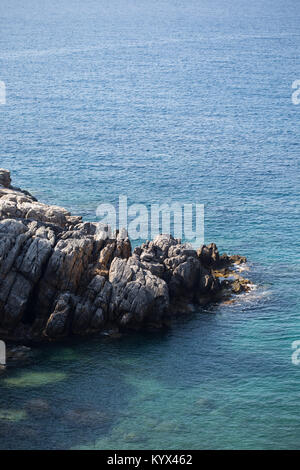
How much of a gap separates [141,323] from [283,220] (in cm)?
4739

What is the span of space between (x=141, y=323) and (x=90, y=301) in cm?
721

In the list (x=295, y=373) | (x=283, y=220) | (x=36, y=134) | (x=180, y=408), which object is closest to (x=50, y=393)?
(x=180, y=408)

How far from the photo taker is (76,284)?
100500 millimetres

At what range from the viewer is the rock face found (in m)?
98.4

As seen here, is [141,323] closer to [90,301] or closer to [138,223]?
[90,301]

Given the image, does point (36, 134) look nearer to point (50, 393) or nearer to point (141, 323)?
point (141, 323)

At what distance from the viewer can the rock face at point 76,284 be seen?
323 ft

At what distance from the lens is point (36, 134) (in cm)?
19125
